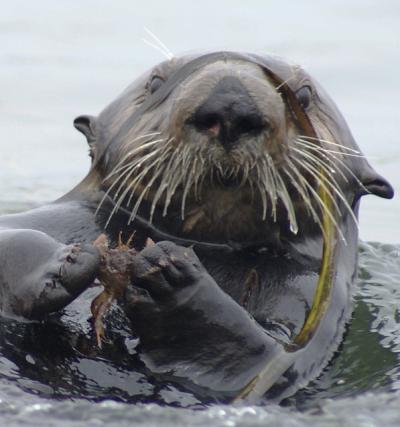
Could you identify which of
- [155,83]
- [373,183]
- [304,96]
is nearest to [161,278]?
[155,83]

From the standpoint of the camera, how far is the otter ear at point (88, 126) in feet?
20.6

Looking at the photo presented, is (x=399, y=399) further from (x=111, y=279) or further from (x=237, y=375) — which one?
(x=111, y=279)

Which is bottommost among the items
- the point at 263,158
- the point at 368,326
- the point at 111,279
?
the point at 368,326

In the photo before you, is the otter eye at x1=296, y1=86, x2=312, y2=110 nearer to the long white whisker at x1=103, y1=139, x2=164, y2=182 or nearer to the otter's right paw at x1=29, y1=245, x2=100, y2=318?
the long white whisker at x1=103, y1=139, x2=164, y2=182

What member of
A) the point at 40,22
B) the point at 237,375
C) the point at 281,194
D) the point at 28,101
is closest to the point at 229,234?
the point at 281,194

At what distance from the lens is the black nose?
16.9ft

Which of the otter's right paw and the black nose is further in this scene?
the black nose

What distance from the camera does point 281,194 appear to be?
5.38 meters

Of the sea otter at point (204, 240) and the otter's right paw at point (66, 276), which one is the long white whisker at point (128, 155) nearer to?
the sea otter at point (204, 240)

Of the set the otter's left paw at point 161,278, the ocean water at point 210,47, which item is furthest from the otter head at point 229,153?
the ocean water at point 210,47

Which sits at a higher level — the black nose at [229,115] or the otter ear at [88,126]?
the black nose at [229,115]

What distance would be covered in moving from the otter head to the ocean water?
0.68 meters

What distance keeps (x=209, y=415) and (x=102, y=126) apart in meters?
1.85

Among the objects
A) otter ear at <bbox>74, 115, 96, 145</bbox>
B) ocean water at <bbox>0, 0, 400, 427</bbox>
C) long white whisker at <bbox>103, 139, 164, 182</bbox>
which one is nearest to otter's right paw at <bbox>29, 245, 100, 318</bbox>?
long white whisker at <bbox>103, 139, 164, 182</bbox>
